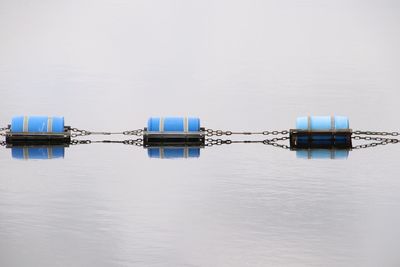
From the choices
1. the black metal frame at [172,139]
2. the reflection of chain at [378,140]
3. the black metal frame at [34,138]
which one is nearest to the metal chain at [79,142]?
the black metal frame at [34,138]

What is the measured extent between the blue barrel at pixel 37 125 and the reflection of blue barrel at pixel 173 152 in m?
4.57

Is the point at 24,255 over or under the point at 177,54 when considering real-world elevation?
under

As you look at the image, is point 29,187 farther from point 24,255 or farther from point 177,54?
point 177,54

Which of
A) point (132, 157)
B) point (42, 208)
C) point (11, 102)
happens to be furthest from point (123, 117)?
point (42, 208)

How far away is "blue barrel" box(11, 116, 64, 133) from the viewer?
60688mm

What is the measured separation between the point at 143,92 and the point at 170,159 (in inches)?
2325

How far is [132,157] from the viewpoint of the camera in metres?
58.1

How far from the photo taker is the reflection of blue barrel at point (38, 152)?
5700cm

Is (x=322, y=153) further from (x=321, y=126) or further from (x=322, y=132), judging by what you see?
(x=321, y=126)

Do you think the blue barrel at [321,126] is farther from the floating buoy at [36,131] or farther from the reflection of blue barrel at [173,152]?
the floating buoy at [36,131]

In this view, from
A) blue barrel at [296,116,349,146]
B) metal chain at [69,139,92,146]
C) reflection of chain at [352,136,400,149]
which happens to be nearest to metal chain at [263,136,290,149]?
blue barrel at [296,116,349,146]

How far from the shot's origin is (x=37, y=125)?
60.7m

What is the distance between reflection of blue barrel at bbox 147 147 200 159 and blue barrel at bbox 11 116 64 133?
15.0 ft

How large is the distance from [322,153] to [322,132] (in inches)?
84.7
